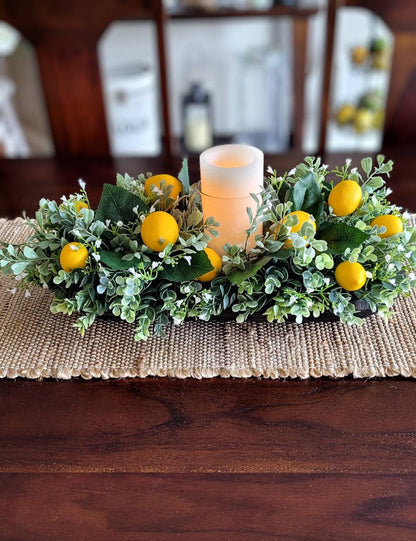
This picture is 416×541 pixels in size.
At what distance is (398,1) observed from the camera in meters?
1.19

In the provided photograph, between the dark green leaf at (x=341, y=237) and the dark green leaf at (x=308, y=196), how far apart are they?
0.02 meters

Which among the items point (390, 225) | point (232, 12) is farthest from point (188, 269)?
point (232, 12)

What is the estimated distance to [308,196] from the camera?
0.65 m

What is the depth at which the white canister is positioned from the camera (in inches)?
80.2

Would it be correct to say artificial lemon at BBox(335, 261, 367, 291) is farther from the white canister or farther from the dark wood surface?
the white canister

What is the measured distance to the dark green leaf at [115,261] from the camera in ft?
1.95

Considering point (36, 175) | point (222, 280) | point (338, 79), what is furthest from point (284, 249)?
point (338, 79)

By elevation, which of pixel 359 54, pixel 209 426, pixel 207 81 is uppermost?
pixel 209 426

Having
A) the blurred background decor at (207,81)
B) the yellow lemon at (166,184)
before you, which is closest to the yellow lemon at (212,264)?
the yellow lemon at (166,184)

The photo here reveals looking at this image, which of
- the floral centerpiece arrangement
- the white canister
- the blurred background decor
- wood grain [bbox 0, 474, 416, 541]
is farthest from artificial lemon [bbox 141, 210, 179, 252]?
the white canister

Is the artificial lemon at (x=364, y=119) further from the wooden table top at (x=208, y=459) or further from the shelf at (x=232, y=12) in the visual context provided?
the wooden table top at (x=208, y=459)

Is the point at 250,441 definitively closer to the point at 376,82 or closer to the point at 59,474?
the point at 59,474

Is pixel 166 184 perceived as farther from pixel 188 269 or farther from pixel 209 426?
pixel 209 426

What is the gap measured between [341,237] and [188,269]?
0.18 meters
